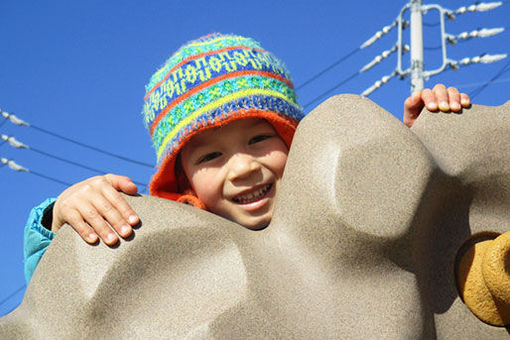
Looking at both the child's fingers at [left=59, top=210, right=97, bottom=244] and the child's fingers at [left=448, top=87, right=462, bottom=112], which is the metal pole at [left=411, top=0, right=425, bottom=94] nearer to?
the child's fingers at [left=448, top=87, right=462, bottom=112]

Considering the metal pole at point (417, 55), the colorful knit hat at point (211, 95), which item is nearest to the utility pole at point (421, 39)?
the metal pole at point (417, 55)

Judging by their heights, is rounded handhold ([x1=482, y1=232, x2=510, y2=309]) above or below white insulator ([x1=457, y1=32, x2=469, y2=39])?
below

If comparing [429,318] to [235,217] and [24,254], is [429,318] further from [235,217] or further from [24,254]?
[24,254]

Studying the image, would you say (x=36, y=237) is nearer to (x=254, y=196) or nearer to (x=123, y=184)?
(x=123, y=184)

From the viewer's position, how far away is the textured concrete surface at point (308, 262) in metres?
1.52

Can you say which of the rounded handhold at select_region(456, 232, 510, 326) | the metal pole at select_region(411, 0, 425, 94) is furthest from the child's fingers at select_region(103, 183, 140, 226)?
the metal pole at select_region(411, 0, 425, 94)

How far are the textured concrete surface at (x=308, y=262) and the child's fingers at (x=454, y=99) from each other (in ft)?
0.61

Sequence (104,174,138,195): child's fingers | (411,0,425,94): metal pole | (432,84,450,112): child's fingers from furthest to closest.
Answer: (411,0,425,94): metal pole → (432,84,450,112): child's fingers → (104,174,138,195): child's fingers

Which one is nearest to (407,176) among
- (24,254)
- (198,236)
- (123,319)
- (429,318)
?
(429,318)

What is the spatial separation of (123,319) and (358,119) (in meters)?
0.81

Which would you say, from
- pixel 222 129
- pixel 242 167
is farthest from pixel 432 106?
pixel 222 129

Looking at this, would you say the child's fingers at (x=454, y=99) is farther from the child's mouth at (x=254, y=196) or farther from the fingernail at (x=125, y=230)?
the fingernail at (x=125, y=230)

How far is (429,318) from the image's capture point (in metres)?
1.60

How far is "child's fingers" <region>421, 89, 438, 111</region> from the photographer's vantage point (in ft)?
6.04
